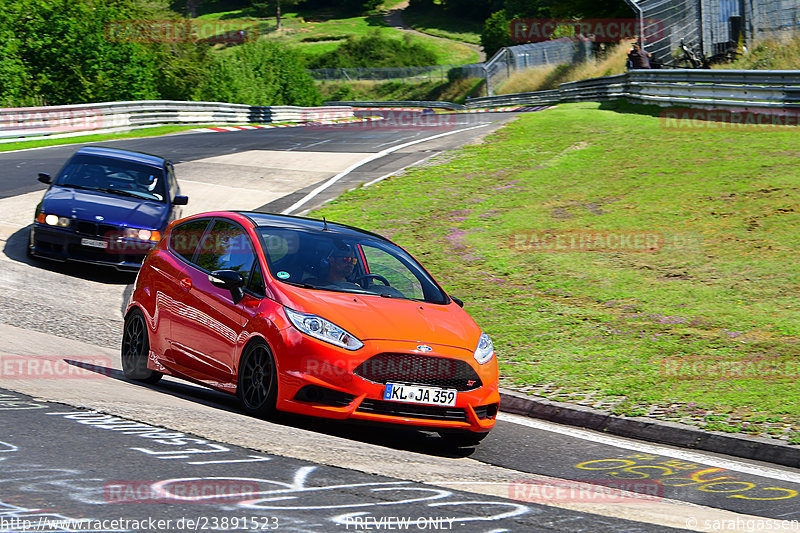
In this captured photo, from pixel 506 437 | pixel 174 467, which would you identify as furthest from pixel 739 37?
pixel 174 467

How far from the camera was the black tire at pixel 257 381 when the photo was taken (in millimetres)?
7062

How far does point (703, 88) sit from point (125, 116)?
70.6ft

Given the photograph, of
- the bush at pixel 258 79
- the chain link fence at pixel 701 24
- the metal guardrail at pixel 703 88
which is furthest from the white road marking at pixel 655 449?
the bush at pixel 258 79

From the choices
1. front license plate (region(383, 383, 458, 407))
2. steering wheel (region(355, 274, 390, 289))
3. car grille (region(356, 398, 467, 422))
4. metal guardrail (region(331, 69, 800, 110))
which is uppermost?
metal guardrail (region(331, 69, 800, 110))

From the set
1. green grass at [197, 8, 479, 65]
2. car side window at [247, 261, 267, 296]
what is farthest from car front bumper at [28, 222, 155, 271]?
green grass at [197, 8, 479, 65]

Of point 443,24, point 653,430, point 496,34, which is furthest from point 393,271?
point 443,24

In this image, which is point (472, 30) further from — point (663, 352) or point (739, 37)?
point (663, 352)

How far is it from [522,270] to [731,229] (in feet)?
11.8

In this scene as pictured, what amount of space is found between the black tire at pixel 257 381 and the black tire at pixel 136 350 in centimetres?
166

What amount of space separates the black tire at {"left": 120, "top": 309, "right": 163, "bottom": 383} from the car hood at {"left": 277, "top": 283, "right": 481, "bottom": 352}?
205cm

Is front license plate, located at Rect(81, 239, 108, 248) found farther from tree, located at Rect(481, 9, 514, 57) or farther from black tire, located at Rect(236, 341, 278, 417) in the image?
tree, located at Rect(481, 9, 514, 57)

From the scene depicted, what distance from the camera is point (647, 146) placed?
22406mm

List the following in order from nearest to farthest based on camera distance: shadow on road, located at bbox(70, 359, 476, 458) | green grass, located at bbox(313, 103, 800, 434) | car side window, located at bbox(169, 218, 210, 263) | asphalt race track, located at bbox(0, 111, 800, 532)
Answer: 1. asphalt race track, located at bbox(0, 111, 800, 532)
2. shadow on road, located at bbox(70, 359, 476, 458)
3. car side window, located at bbox(169, 218, 210, 263)
4. green grass, located at bbox(313, 103, 800, 434)

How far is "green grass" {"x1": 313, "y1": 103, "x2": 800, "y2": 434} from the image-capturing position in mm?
9492
